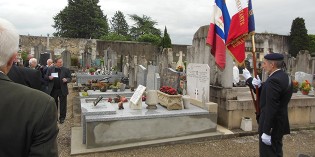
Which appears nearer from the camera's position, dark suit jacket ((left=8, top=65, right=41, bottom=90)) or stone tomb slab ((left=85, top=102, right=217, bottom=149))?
dark suit jacket ((left=8, top=65, right=41, bottom=90))

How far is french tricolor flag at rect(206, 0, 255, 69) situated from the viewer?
5164 millimetres

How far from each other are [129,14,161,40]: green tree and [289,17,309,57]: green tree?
2367 cm

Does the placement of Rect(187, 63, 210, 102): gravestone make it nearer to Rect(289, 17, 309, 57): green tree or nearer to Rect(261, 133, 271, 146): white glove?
Rect(261, 133, 271, 146): white glove

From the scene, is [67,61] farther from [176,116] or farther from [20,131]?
[20,131]

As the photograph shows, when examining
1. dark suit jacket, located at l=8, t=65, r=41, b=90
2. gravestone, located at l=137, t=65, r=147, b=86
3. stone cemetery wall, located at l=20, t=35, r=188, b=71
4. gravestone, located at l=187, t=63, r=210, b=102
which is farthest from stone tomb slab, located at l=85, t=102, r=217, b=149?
stone cemetery wall, located at l=20, t=35, r=188, b=71

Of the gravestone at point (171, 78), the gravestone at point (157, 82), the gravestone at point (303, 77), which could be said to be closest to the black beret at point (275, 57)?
the gravestone at point (157, 82)

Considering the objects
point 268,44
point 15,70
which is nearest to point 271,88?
point 15,70

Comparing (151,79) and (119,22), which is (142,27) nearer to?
(119,22)

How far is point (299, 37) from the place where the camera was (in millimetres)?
34375

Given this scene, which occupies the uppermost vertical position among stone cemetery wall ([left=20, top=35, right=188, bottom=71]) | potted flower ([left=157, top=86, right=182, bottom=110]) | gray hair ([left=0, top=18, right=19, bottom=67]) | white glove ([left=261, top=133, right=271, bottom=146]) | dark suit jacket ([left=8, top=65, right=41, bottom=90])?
stone cemetery wall ([left=20, top=35, right=188, bottom=71])

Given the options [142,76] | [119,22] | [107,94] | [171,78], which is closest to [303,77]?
[171,78]

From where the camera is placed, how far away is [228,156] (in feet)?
18.1

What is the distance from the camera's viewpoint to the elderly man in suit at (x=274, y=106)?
148 inches

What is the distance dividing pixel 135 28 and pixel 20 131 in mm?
52811
